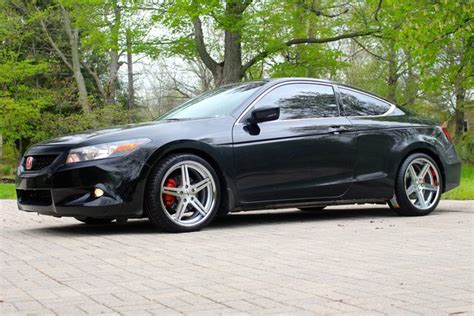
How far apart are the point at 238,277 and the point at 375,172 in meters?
3.86

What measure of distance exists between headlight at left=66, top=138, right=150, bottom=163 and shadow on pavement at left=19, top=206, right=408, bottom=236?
2.69 ft

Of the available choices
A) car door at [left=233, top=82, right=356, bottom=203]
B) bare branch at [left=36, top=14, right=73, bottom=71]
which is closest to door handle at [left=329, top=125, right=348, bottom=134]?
car door at [left=233, top=82, right=356, bottom=203]

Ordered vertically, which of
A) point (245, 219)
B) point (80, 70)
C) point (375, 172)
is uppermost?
point (80, 70)

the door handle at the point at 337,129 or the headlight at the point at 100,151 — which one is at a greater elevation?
the door handle at the point at 337,129

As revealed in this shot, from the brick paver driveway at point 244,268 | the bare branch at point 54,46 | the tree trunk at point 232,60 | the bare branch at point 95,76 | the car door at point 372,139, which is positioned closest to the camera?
the brick paver driveway at point 244,268

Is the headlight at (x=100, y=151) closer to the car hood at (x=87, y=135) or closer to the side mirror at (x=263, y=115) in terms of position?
the car hood at (x=87, y=135)

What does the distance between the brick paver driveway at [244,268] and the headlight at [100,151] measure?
2.44ft

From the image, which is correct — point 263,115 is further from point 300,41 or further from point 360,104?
point 300,41

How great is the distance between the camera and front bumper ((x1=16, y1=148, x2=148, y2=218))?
621 centimetres

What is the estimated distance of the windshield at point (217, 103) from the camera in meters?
7.18

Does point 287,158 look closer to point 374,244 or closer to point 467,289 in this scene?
point 374,244

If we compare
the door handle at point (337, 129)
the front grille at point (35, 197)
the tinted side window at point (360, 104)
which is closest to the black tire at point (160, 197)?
the front grille at point (35, 197)

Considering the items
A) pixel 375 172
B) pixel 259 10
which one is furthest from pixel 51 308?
pixel 259 10

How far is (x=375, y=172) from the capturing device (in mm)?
7758
